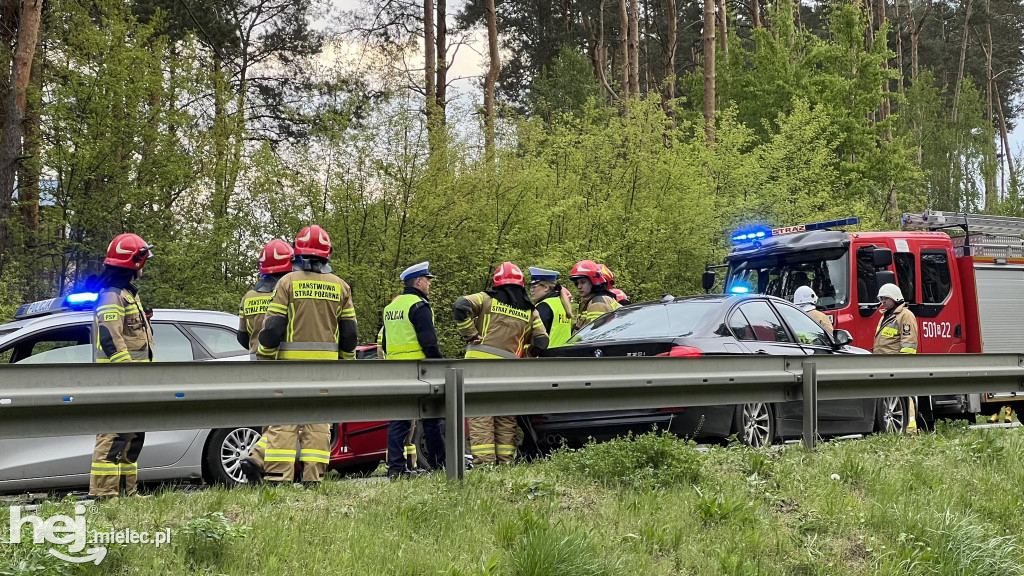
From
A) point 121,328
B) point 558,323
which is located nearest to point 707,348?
point 558,323

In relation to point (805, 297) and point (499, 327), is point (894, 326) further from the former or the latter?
point (499, 327)

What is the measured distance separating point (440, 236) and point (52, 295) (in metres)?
6.44

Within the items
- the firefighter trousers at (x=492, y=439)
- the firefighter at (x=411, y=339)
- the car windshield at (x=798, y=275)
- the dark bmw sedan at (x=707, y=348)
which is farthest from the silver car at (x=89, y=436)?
the car windshield at (x=798, y=275)

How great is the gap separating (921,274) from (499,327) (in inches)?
286

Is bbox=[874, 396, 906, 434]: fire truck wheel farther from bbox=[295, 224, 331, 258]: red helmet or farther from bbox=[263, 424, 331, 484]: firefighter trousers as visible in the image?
bbox=[295, 224, 331, 258]: red helmet

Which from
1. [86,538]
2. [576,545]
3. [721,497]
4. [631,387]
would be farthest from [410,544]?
[631,387]

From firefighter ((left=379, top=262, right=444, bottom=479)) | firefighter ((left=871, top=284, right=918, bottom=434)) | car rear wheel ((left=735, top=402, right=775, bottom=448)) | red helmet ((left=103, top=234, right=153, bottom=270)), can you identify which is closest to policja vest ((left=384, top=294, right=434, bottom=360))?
firefighter ((left=379, top=262, right=444, bottom=479))

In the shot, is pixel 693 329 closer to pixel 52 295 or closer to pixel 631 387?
pixel 631 387

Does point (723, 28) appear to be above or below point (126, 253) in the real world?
above

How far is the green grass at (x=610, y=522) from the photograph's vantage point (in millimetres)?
4023

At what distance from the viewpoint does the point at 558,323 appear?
384 inches

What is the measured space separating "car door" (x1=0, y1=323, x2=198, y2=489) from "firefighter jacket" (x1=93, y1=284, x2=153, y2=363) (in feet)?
1.67

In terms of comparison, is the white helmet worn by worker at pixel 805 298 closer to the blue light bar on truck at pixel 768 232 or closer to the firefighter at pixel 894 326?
the firefighter at pixel 894 326

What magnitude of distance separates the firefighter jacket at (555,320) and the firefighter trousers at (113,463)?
13.9ft
